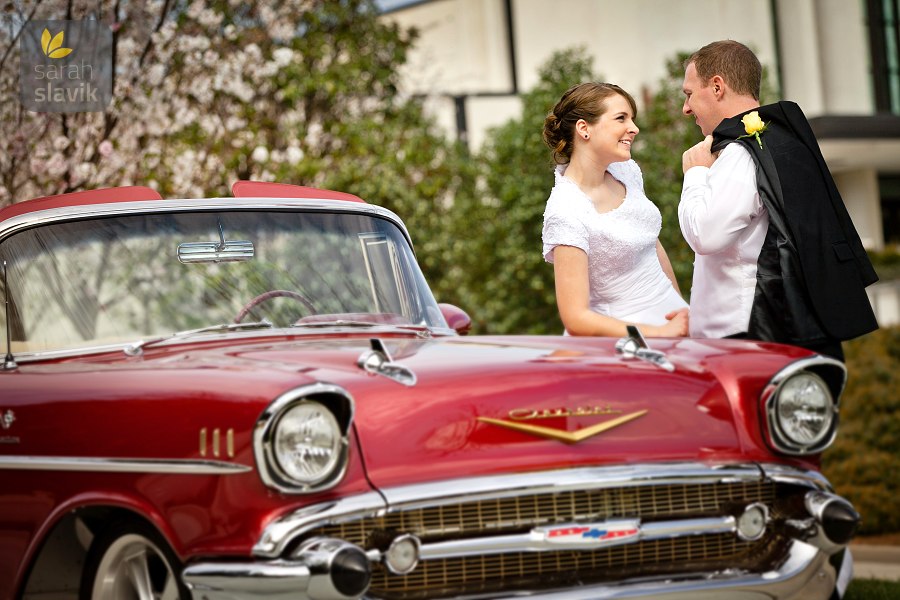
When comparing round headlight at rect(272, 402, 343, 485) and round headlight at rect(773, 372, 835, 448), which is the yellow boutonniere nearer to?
round headlight at rect(773, 372, 835, 448)

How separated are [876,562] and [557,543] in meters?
5.69

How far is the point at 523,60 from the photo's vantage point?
80.8 ft

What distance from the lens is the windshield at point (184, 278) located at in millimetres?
4480

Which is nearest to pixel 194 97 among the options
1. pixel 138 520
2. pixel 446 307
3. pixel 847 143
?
pixel 446 307

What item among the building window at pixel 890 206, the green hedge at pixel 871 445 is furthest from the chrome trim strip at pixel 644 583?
the building window at pixel 890 206

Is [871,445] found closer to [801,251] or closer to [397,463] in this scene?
[801,251]

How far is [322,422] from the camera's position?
10.8 feet

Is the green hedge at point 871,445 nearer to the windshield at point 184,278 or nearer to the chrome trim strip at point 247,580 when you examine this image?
the windshield at point 184,278

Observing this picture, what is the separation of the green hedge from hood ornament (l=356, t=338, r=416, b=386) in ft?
22.9

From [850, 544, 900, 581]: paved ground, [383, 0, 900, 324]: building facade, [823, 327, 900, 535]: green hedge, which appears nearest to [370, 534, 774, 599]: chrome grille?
[850, 544, 900, 581]: paved ground

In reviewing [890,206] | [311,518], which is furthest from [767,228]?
[890,206]

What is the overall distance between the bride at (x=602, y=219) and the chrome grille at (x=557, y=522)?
1.39m

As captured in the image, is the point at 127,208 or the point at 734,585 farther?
the point at 127,208

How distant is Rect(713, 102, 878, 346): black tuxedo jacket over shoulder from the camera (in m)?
4.48
